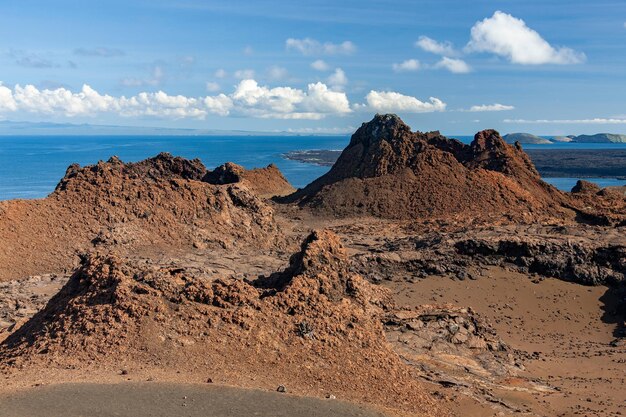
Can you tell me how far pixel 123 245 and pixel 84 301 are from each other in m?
15.1

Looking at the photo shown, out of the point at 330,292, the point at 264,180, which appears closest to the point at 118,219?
the point at 330,292

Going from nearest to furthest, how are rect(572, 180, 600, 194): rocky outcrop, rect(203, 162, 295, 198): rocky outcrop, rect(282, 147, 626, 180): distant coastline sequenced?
rect(572, 180, 600, 194): rocky outcrop → rect(203, 162, 295, 198): rocky outcrop → rect(282, 147, 626, 180): distant coastline

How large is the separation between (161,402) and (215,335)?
2761 millimetres

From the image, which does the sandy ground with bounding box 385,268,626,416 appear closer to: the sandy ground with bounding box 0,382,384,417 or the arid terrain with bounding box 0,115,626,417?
the arid terrain with bounding box 0,115,626,417

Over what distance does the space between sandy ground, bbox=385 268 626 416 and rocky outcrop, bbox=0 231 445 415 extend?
2.18 meters

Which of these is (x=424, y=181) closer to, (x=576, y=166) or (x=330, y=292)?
(x=330, y=292)

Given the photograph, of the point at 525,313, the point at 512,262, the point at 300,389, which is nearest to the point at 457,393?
the point at 300,389

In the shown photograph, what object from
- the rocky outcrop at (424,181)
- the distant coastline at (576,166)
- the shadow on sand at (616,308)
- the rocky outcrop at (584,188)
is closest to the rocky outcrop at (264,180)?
the rocky outcrop at (424,181)

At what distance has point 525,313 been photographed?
91.6ft

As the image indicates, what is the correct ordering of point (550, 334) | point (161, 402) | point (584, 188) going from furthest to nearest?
point (584, 188) < point (550, 334) < point (161, 402)

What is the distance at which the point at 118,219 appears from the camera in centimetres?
3173

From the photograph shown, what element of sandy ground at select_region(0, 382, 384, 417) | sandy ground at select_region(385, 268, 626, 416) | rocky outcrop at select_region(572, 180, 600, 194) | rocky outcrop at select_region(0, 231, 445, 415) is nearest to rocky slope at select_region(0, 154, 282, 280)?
sandy ground at select_region(385, 268, 626, 416)

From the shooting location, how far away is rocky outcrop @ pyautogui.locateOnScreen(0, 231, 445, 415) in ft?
46.6

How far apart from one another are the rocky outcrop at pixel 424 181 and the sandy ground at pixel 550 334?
1593cm
